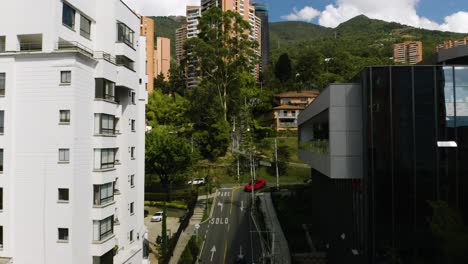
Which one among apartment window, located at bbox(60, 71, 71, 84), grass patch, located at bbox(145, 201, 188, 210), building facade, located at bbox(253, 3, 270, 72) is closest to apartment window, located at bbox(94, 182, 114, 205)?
apartment window, located at bbox(60, 71, 71, 84)

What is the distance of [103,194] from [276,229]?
17.5 metres

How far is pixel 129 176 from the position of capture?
2462cm

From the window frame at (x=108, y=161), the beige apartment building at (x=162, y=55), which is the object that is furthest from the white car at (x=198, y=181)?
the beige apartment building at (x=162, y=55)

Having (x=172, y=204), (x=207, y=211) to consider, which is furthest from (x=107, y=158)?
(x=172, y=204)

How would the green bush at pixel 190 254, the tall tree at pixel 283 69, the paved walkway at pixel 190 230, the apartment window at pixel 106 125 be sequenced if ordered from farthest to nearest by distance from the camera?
the tall tree at pixel 283 69, the paved walkway at pixel 190 230, the green bush at pixel 190 254, the apartment window at pixel 106 125

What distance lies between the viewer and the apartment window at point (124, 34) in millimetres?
22578

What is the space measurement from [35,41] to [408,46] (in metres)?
108

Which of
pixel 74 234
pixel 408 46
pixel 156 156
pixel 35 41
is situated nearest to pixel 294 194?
pixel 156 156

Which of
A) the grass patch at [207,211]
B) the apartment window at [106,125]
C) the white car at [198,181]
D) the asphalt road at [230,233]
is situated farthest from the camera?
the white car at [198,181]

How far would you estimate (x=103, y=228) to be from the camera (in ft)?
68.1

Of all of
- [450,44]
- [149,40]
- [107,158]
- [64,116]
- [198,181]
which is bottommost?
[198,181]

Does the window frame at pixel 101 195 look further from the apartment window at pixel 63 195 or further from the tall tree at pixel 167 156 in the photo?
the tall tree at pixel 167 156

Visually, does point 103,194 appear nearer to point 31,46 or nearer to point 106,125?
point 106,125

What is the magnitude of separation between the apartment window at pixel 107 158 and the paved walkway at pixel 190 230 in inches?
377
